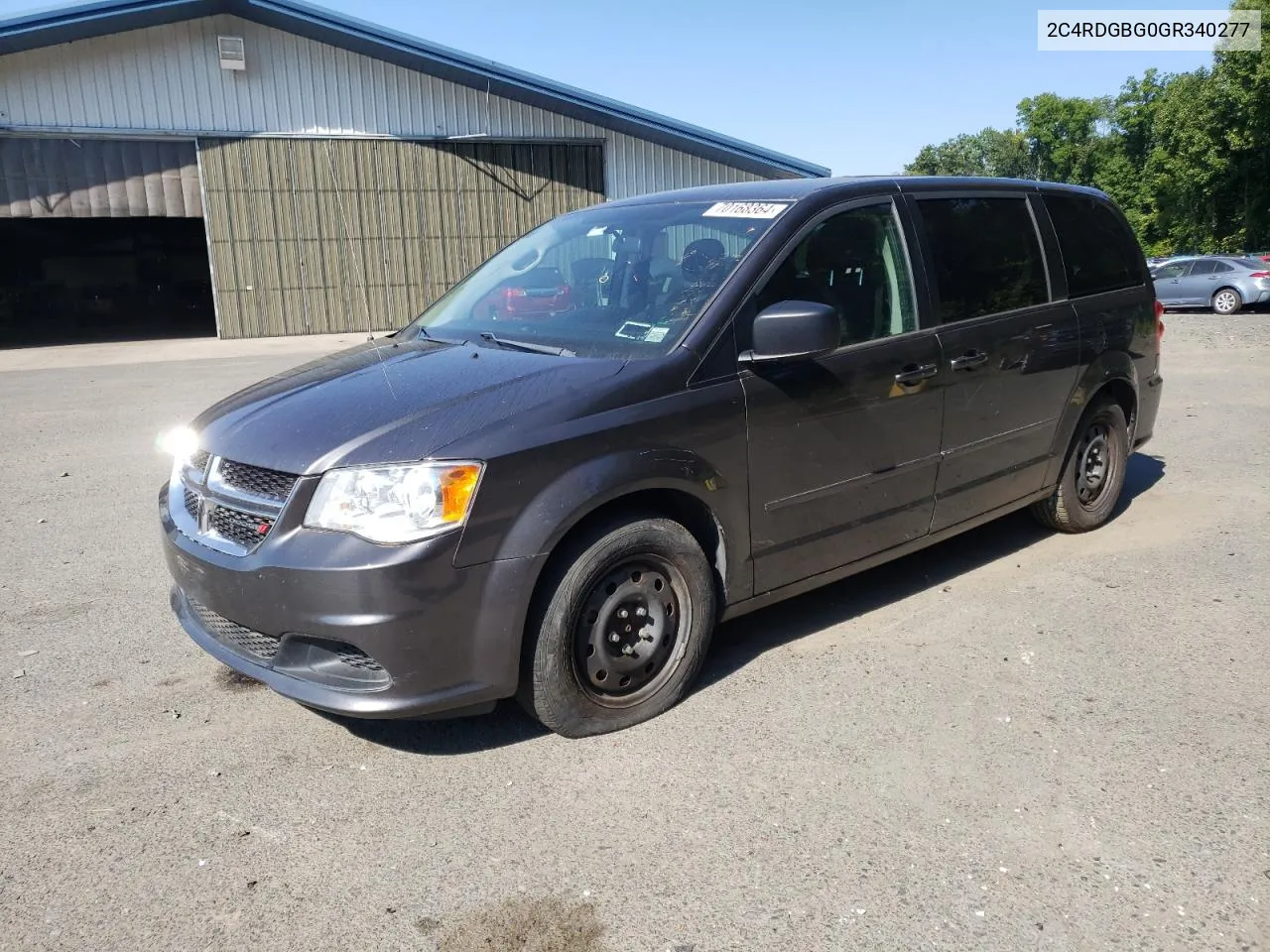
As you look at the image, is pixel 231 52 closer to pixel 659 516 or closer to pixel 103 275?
pixel 103 275

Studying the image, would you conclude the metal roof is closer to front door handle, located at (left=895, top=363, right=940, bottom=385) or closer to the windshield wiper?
the windshield wiper

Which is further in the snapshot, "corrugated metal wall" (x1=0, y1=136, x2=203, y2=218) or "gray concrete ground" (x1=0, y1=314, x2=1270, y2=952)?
"corrugated metal wall" (x1=0, y1=136, x2=203, y2=218)

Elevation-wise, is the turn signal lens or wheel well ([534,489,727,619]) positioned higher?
the turn signal lens

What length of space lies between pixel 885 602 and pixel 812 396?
1356 mm

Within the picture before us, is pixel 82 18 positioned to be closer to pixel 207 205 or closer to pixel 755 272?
pixel 207 205

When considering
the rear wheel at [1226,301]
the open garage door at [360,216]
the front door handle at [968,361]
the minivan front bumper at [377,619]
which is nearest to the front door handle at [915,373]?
the front door handle at [968,361]

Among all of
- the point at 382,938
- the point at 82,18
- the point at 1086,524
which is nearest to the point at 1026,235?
the point at 1086,524

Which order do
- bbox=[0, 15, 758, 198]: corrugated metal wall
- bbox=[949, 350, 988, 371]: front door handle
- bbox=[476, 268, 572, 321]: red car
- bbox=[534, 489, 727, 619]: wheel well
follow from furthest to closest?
bbox=[0, 15, 758, 198]: corrugated metal wall
bbox=[949, 350, 988, 371]: front door handle
bbox=[476, 268, 572, 321]: red car
bbox=[534, 489, 727, 619]: wheel well

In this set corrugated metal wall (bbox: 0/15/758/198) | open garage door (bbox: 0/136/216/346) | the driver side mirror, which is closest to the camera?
the driver side mirror

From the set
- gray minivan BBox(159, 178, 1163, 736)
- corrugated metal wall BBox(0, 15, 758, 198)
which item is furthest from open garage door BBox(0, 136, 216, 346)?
gray minivan BBox(159, 178, 1163, 736)

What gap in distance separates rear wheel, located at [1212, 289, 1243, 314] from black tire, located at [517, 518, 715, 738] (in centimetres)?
2367

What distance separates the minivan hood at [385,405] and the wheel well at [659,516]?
43 centimetres

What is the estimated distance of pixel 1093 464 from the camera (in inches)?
222

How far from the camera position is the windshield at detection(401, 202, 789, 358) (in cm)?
373
